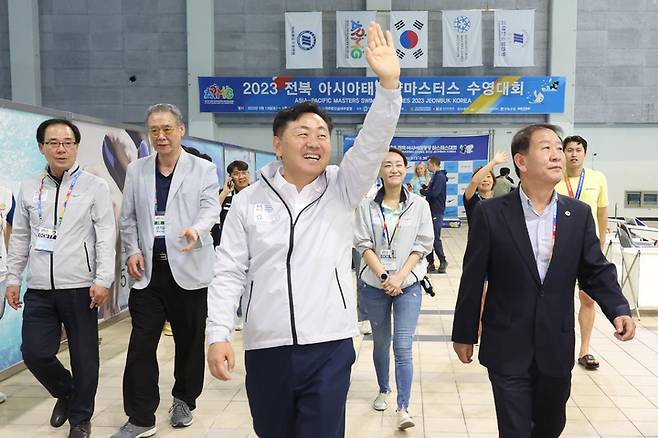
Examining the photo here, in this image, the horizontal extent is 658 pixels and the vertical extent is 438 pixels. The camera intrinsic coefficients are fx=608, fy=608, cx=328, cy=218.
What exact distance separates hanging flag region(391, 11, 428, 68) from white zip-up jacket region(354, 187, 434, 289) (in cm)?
1231

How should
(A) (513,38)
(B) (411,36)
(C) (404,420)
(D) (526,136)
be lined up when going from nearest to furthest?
(D) (526,136), (C) (404,420), (A) (513,38), (B) (411,36)

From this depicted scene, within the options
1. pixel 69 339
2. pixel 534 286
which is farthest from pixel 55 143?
pixel 534 286

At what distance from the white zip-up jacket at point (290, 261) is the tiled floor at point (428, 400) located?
1.66 metres

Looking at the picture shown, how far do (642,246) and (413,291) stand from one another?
421cm

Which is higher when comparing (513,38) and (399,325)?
(513,38)

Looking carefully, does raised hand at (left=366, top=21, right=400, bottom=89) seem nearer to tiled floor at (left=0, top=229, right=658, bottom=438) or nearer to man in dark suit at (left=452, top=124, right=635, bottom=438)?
man in dark suit at (left=452, top=124, right=635, bottom=438)

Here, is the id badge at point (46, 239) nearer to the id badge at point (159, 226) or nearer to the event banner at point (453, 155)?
the id badge at point (159, 226)

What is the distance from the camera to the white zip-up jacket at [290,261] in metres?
1.95

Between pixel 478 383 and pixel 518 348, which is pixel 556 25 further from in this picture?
pixel 518 348

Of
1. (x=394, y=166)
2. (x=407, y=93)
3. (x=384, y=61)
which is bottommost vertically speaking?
(x=394, y=166)

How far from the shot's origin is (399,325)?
3490mm

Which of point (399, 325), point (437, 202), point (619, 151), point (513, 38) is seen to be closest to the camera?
point (399, 325)

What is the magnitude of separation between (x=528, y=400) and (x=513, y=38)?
46.9 feet

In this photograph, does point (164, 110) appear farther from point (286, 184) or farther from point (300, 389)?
point (300, 389)
